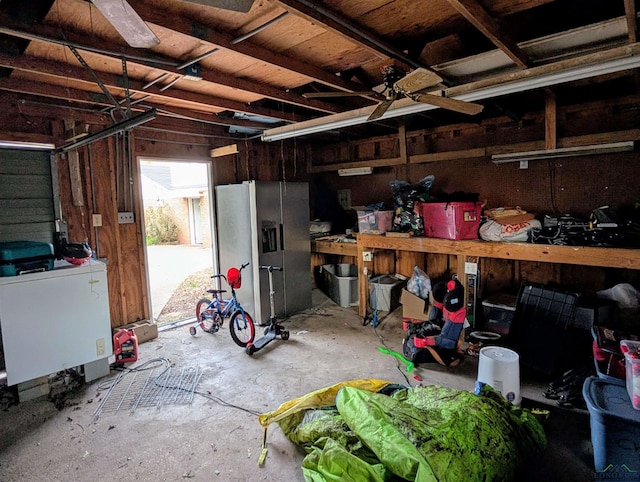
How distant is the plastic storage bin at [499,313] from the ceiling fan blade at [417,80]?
2678mm

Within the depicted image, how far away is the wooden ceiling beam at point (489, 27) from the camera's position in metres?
1.73

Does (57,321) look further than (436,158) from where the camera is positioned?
No

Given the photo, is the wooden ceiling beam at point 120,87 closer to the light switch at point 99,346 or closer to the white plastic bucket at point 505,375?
the light switch at point 99,346

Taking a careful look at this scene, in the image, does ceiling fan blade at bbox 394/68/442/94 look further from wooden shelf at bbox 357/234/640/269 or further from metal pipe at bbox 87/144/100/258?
metal pipe at bbox 87/144/100/258

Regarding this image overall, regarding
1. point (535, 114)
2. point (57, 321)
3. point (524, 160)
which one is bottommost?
point (57, 321)

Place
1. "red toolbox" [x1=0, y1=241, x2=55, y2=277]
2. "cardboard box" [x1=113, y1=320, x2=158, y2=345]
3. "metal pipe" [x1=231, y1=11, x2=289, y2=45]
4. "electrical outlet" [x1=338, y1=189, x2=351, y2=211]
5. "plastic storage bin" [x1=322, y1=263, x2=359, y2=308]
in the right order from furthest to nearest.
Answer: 1. "electrical outlet" [x1=338, y1=189, x2=351, y2=211]
2. "plastic storage bin" [x1=322, y1=263, x2=359, y2=308]
3. "cardboard box" [x1=113, y1=320, x2=158, y2=345]
4. "red toolbox" [x1=0, y1=241, x2=55, y2=277]
5. "metal pipe" [x1=231, y1=11, x2=289, y2=45]

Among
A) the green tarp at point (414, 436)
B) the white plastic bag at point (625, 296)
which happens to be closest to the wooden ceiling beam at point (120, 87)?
the green tarp at point (414, 436)

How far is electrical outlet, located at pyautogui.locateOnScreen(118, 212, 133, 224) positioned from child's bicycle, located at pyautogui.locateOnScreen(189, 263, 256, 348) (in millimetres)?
1198

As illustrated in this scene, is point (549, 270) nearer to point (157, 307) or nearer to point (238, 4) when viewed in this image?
point (238, 4)

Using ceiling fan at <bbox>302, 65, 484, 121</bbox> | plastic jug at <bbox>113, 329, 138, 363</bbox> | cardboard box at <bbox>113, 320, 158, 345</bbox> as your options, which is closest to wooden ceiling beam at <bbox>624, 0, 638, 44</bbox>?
ceiling fan at <bbox>302, 65, 484, 121</bbox>

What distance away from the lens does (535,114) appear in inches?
157

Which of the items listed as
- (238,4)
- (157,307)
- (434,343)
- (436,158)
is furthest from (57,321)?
(436,158)

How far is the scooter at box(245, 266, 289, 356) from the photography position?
144 inches

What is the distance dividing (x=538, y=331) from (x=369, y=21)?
9.76 feet
